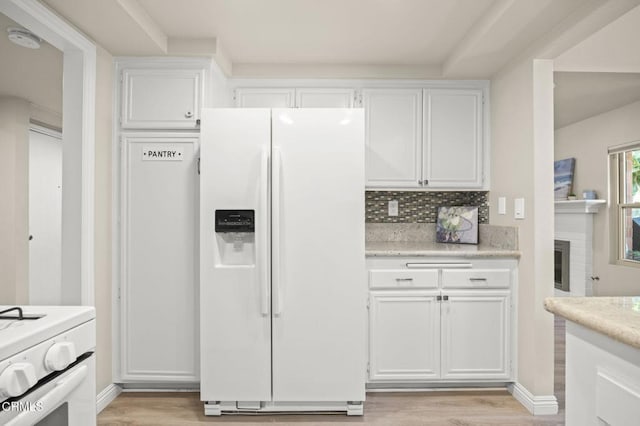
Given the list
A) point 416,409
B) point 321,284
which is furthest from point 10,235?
point 416,409

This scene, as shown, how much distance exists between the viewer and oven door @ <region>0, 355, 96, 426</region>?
87 cm

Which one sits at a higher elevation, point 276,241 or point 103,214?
point 103,214

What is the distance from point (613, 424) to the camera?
0.82 metres

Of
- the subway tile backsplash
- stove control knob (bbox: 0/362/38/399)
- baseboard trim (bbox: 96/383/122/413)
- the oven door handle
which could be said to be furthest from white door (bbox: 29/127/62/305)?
stove control knob (bbox: 0/362/38/399)

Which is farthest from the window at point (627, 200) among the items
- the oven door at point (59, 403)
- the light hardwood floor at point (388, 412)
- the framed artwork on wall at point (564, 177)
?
the oven door at point (59, 403)

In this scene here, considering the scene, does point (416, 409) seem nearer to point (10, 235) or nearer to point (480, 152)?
point (480, 152)

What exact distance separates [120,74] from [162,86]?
28 cm

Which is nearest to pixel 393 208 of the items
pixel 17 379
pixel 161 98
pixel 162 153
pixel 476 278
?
pixel 476 278

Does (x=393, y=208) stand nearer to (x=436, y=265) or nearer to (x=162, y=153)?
(x=436, y=265)

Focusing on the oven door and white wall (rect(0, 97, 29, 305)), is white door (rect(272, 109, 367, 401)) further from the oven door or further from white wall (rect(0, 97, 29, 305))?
white wall (rect(0, 97, 29, 305))

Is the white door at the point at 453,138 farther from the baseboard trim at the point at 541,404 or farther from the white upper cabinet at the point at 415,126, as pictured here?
the baseboard trim at the point at 541,404

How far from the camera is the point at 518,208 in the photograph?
2.54 m

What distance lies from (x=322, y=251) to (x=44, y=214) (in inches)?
151

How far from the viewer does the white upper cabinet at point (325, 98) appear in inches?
116
